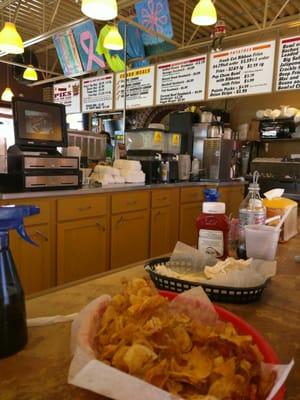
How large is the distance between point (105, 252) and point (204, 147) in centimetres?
242

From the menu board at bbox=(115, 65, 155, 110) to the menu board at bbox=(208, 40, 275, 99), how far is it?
96 centimetres

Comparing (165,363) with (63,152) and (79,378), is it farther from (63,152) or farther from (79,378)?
(63,152)

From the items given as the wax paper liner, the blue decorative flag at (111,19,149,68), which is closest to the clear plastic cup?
the wax paper liner

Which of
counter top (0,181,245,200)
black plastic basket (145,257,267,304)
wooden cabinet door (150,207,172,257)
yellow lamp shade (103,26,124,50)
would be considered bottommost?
wooden cabinet door (150,207,172,257)

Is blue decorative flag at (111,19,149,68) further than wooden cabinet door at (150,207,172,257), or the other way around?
blue decorative flag at (111,19,149,68)

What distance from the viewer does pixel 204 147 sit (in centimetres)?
473

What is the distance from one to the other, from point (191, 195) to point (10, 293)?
348 cm

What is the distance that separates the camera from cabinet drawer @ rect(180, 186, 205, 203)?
3831mm

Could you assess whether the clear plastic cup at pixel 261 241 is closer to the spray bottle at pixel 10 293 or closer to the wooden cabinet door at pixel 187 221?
the spray bottle at pixel 10 293

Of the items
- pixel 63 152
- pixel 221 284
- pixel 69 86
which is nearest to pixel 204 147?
pixel 63 152

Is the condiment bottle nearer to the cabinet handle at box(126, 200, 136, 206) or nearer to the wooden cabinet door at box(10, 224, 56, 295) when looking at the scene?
the wooden cabinet door at box(10, 224, 56, 295)

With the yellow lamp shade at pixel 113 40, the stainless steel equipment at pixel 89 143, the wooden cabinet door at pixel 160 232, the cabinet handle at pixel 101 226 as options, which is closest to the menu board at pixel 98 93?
the yellow lamp shade at pixel 113 40

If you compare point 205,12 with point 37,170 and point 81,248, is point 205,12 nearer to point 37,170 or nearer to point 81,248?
point 37,170

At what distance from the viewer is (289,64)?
3.75 m
